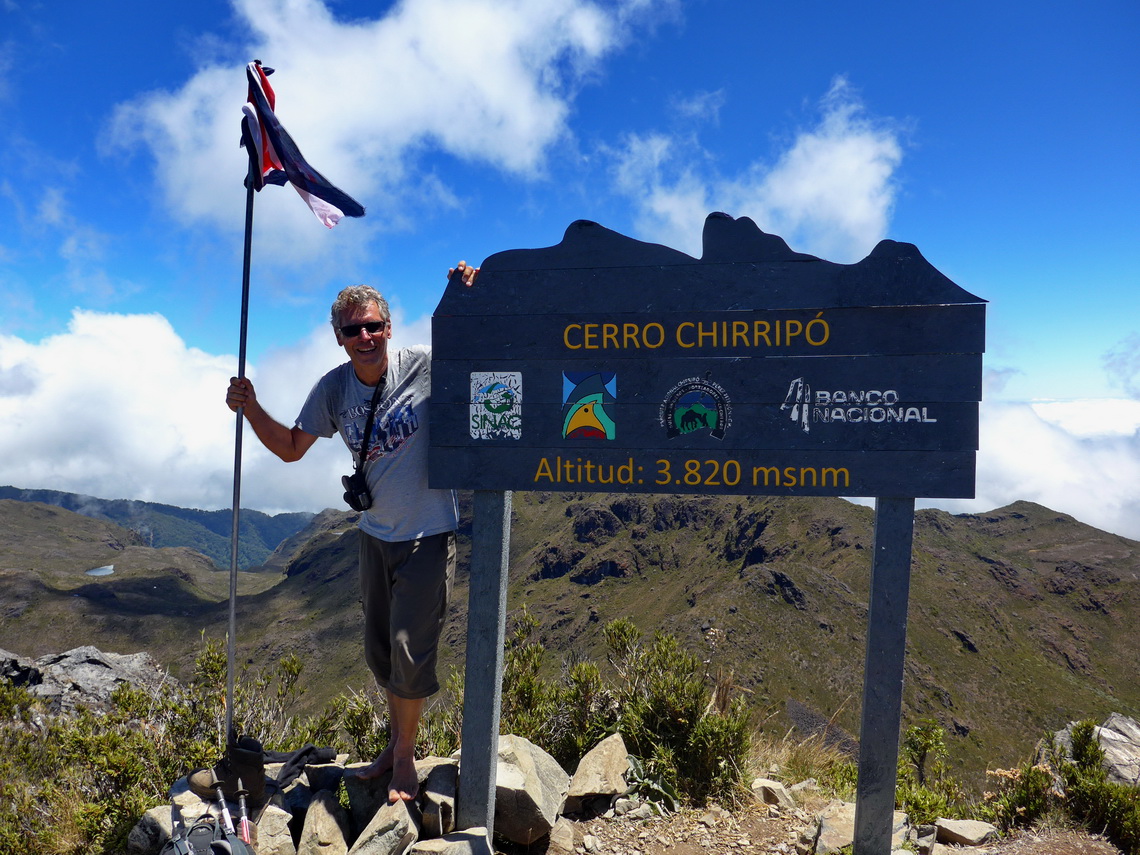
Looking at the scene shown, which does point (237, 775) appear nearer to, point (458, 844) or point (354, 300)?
point (458, 844)

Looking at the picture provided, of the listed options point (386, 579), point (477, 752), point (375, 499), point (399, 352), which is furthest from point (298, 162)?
point (477, 752)

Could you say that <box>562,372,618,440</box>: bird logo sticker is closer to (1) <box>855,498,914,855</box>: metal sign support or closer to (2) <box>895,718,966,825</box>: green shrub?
(1) <box>855,498,914,855</box>: metal sign support

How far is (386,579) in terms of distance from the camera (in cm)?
390

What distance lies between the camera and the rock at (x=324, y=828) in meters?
3.72

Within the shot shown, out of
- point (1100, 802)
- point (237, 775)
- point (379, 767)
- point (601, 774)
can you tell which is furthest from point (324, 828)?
point (1100, 802)

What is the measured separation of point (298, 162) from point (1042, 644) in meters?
88.4

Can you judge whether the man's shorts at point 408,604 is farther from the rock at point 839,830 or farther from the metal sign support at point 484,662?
the rock at point 839,830

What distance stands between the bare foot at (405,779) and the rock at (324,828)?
32cm

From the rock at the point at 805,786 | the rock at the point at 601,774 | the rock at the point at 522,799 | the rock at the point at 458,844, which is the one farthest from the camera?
the rock at the point at 805,786

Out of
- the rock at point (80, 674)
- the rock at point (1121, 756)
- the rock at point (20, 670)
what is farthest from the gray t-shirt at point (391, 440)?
the rock at point (20, 670)

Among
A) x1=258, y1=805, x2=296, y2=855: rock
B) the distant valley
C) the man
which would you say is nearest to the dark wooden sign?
the man

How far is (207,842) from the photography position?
10.5 ft

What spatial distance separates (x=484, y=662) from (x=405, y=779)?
0.72 m

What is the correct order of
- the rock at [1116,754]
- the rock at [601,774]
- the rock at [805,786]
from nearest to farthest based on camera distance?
the rock at [601,774] < the rock at [805,786] < the rock at [1116,754]
